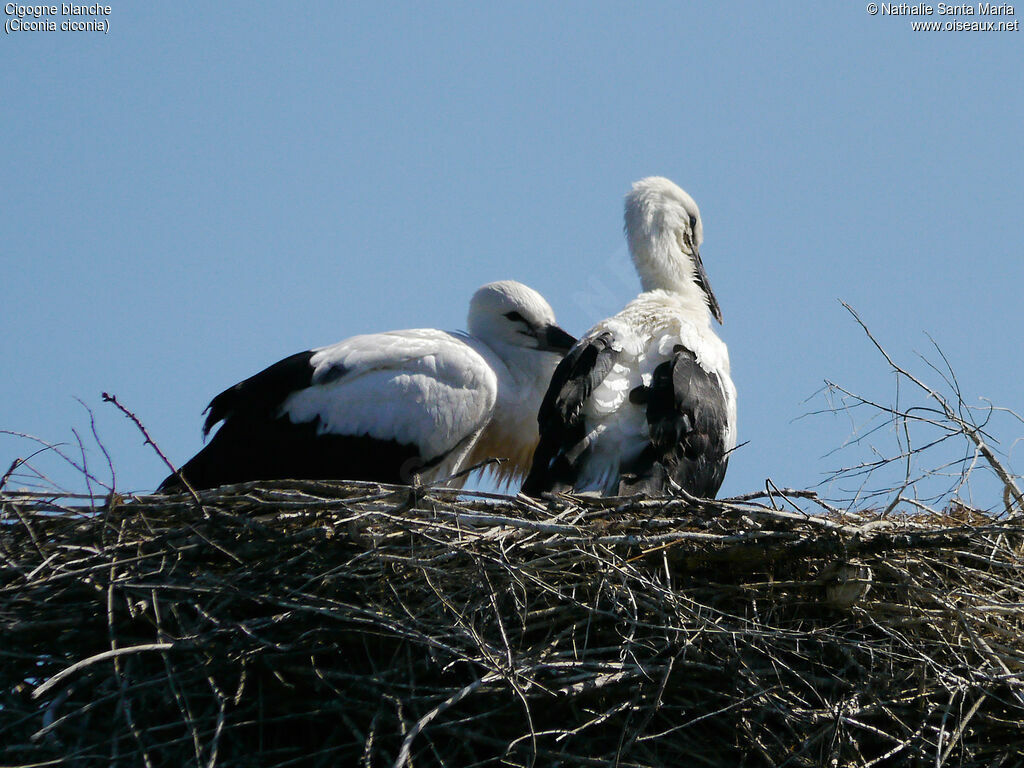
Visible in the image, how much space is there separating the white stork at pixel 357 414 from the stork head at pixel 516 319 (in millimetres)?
469

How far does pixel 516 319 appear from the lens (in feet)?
20.2

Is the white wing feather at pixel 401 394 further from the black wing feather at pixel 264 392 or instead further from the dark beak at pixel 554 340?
the dark beak at pixel 554 340

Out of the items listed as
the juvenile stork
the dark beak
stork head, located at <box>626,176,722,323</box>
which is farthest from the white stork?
stork head, located at <box>626,176,722,323</box>

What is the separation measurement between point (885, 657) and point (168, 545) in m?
2.14

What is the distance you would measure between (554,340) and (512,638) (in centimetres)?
246

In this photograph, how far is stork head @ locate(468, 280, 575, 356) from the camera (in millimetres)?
6078

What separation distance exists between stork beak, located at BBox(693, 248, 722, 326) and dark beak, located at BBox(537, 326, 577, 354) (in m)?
0.66

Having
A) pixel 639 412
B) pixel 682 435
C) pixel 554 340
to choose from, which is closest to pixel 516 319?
pixel 554 340

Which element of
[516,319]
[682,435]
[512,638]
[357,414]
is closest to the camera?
[512,638]

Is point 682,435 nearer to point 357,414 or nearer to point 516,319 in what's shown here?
point 357,414

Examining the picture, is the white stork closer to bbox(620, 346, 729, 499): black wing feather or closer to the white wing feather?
the white wing feather

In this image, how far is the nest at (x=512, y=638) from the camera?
359 centimetres

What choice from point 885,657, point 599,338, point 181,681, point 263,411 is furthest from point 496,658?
point 263,411

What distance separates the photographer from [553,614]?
3826 mm
